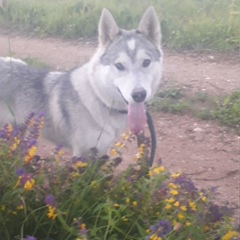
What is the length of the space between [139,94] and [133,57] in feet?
1.23

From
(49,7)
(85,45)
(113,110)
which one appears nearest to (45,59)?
(85,45)

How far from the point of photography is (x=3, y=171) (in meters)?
2.73

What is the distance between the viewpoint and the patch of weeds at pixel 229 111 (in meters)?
5.54

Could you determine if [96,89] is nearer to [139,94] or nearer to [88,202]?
[139,94]

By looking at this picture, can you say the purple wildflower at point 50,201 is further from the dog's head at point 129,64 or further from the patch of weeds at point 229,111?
the patch of weeds at point 229,111

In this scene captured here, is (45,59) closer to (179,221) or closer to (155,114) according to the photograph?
(155,114)

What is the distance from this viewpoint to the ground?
4.79m

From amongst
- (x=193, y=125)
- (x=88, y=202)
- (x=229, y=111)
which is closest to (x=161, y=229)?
(x=88, y=202)

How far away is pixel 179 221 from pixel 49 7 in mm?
6431

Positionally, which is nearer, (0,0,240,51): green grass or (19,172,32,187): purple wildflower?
(19,172,32,187): purple wildflower

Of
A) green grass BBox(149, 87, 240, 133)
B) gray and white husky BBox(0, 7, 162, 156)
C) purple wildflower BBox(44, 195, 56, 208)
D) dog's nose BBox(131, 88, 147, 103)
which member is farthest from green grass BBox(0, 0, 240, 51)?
purple wildflower BBox(44, 195, 56, 208)

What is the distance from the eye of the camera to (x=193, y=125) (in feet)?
18.2

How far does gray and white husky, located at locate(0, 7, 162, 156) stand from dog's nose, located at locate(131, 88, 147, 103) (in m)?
0.11

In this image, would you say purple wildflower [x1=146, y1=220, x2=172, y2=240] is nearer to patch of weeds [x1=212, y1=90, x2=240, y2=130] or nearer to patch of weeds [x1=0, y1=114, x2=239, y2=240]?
patch of weeds [x1=0, y1=114, x2=239, y2=240]
